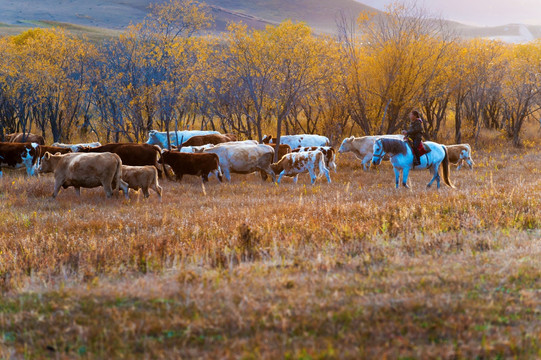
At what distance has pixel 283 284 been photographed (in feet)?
16.5

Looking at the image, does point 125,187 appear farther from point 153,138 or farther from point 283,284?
point 153,138

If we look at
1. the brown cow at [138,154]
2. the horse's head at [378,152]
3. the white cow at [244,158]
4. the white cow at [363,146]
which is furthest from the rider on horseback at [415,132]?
the brown cow at [138,154]

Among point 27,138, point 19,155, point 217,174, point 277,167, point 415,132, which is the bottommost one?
point 27,138

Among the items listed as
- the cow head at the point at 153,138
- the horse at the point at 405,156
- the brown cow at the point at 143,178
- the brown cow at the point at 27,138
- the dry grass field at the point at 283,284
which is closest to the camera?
the dry grass field at the point at 283,284

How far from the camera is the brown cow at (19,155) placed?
60.7ft

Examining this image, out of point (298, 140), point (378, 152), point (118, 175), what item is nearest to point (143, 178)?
point (118, 175)

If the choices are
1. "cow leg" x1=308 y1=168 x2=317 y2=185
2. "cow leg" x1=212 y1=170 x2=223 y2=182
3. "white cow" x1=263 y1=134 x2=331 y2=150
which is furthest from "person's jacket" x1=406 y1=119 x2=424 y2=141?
"white cow" x1=263 y1=134 x2=331 y2=150

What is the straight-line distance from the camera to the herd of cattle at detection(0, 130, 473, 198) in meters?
12.6

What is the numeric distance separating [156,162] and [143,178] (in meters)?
4.07

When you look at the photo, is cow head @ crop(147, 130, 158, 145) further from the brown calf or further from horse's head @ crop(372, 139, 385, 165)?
horse's head @ crop(372, 139, 385, 165)

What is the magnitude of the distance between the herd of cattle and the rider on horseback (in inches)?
129

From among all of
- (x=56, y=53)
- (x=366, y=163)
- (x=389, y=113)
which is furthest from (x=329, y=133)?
(x=56, y=53)

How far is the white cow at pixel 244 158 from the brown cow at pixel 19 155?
22.9ft

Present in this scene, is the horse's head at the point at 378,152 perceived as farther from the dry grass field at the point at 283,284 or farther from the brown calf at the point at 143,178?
the brown calf at the point at 143,178
